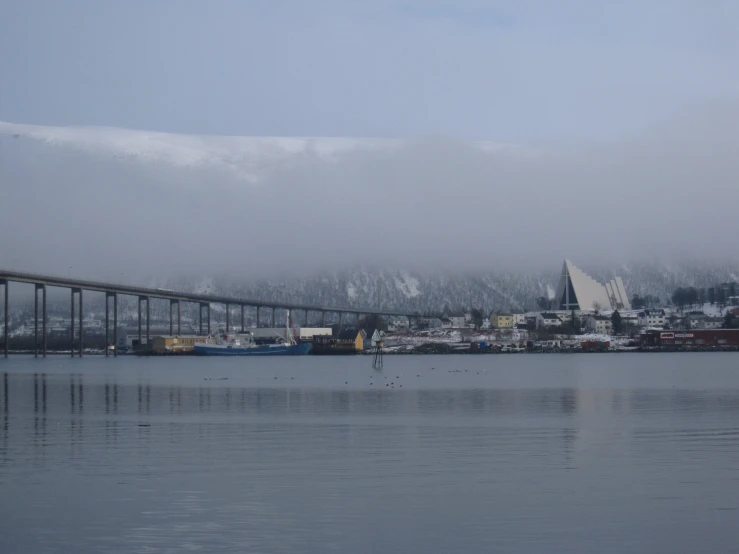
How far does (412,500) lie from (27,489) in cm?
643

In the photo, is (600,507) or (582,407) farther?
(582,407)

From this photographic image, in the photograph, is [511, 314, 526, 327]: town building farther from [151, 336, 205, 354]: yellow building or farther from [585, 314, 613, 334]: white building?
[151, 336, 205, 354]: yellow building

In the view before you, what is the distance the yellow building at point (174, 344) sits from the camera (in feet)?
434

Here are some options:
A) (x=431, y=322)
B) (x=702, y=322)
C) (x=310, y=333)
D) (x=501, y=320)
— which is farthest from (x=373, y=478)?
(x=431, y=322)

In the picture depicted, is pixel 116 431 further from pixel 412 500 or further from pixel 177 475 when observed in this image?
pixel 412 500

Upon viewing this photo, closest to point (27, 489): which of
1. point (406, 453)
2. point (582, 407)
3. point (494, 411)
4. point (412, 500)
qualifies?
point (412, 500)

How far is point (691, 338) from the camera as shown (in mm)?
135875

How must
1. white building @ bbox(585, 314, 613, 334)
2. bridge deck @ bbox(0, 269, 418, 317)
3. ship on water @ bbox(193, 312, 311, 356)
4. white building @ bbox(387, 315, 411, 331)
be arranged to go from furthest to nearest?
white building @ bbox(387, 315, 411, 331)
white building @ bbox(585, 314, 613, 334)
ship on water @ bbox(193, 312, 311, 356)
bridge deck @ bbox(0, 269, 418, 317)

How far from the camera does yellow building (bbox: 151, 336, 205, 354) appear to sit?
132375 millimetres

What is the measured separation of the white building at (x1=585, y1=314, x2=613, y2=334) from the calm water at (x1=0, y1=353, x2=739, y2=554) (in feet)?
423

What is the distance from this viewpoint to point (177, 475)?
62.0ft

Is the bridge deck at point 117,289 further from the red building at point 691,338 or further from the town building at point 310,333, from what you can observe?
the red building at point 691,338

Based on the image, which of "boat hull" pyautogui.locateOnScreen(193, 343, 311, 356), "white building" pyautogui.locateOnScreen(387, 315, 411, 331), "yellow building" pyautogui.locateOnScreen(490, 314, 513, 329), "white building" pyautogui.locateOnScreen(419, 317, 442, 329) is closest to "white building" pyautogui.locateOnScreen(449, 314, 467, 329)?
"white building" pyautogui.locateOnScreen(419, 317, 442, 329)

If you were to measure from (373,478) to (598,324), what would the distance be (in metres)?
151
